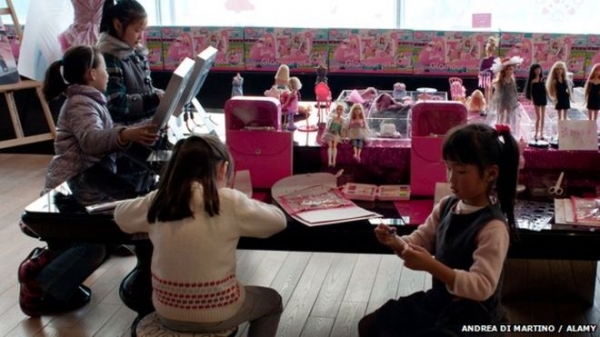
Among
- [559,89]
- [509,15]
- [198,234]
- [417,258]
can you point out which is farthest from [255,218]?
[509,15]

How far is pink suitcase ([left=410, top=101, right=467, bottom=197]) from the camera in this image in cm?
256

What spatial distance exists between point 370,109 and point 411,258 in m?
1.32

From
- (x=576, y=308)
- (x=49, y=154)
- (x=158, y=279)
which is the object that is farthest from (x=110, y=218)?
(x=49, y=154)

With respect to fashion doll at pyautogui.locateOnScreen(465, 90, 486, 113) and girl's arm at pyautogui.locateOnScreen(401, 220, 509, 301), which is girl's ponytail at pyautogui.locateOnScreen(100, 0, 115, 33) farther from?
girl's arm at pyautogui.locateOnScreen(401, 220, 509, 301)

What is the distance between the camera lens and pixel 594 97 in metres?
2.73

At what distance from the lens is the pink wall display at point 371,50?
504cm

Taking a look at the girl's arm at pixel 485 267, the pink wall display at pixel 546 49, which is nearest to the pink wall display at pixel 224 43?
the pink wall display at pixel 546 49

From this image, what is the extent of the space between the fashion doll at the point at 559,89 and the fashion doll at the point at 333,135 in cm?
76

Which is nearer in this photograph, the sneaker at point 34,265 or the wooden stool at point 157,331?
the wooden stool at point 157,331

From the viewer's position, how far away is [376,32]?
5055 mm

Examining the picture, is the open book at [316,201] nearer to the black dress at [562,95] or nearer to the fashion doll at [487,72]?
the black dress at [562,95]

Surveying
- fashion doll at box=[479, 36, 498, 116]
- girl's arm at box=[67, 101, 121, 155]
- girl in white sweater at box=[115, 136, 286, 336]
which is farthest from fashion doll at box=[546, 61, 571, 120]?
girl's arm at box=[67, 101, 121, 155]

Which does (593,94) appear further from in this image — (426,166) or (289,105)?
(289,105)

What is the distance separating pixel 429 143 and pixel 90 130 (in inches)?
52.2
